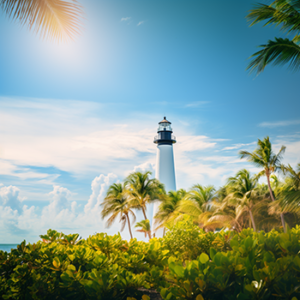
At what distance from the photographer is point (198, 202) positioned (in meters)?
22.8

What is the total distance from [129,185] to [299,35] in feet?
67.2

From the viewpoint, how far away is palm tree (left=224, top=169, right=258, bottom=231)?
1794 centimetres

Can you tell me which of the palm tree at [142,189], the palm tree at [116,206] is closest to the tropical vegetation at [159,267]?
the palm tree at [142,189]

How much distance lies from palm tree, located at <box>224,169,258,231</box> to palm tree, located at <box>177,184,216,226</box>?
3.62 metres

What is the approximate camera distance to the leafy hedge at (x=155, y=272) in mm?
2334

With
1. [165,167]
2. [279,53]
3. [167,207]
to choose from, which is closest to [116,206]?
[167,207]

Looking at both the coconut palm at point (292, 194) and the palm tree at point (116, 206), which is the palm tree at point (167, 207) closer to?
the palm tree at point (116, 206)

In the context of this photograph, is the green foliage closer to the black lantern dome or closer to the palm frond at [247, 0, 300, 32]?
the palm frond at [247, 0, 300, 32]

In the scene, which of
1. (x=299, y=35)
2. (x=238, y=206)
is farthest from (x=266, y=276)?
(x=238, y=206)

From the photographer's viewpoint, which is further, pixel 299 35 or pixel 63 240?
pixel 299 35

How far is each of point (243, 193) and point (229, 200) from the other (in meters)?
1.19

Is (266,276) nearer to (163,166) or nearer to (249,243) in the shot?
(249,243)

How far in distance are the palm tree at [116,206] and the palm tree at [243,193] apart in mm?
11311

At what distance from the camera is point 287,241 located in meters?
3.01
